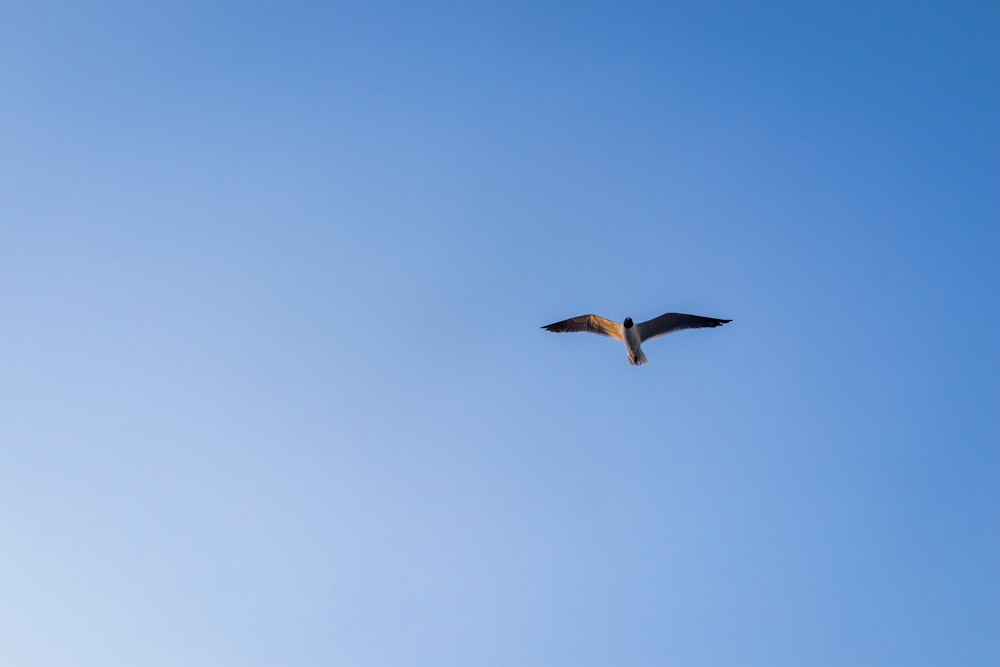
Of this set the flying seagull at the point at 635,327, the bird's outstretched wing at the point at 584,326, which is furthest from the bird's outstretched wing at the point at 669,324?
the bird's outstretched wing at the point at 584,326

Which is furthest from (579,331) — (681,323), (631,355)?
(681,323)

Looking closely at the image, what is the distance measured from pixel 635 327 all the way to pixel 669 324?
1.35 m

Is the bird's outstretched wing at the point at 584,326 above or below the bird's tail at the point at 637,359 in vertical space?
above

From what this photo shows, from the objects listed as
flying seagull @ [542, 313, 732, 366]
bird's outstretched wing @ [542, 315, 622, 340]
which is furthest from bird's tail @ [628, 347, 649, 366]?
bird's outstretched wing @ [542, 315, 622, 340]

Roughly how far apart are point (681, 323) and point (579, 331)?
380cm

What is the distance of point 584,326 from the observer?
26.0 m

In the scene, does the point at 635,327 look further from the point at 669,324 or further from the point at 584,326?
the point at 584,326

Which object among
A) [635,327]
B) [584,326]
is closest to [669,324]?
[635,327]

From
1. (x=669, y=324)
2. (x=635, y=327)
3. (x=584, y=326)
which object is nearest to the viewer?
(x=635, y=327)

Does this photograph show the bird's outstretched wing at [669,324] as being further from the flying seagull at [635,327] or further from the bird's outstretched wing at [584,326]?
the bird's outstretched wing at [584,326]

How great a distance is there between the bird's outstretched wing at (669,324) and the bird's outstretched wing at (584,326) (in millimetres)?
1024

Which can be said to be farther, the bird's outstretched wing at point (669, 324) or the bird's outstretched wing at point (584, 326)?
the bird's outstretched wing at point (584, 326)

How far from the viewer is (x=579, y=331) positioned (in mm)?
25891

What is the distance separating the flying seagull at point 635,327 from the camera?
24797mm
